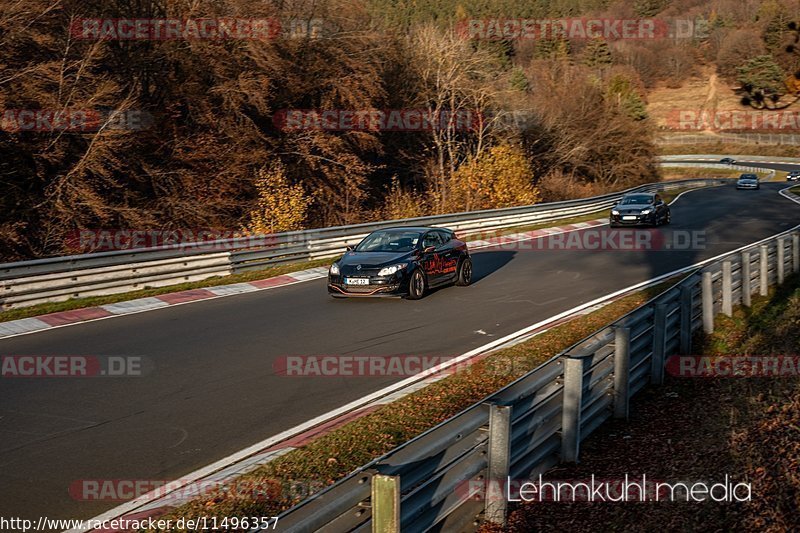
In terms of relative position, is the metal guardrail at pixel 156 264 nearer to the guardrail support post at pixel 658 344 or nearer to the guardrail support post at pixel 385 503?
the guardrail support post at pixel 658 344

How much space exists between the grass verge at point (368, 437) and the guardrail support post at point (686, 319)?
1.56 metres

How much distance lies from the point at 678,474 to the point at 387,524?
351 centimetres

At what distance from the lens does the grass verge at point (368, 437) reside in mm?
6160

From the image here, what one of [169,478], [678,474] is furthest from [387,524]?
[678,474]

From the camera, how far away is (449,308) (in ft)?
48.6

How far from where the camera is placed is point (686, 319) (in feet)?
37.0

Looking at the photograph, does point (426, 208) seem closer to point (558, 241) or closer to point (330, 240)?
point (558, 241)

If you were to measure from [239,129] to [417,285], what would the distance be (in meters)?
17.5

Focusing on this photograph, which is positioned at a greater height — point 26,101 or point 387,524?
point 26,101
